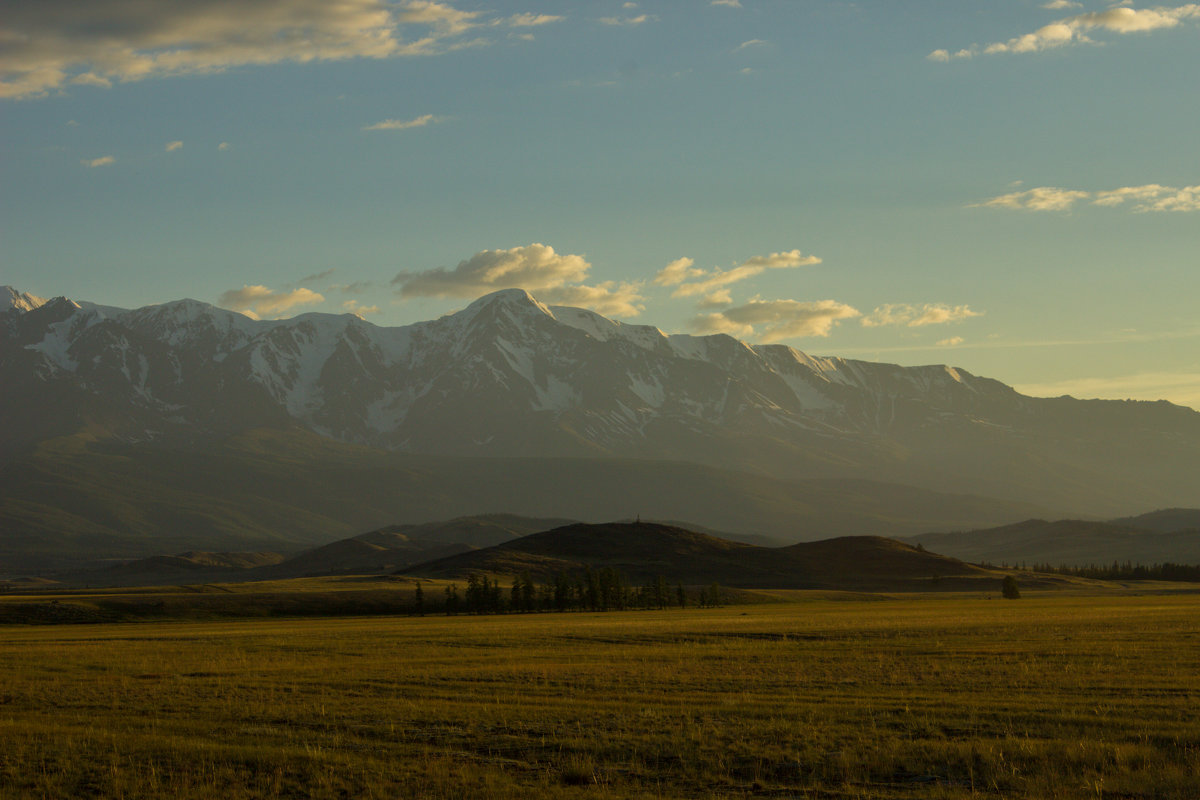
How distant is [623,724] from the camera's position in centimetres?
2748

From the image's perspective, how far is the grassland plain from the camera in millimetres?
21219

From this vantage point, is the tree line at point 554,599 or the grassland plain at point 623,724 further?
the tree line at point 554,599

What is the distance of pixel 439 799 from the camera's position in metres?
20.0

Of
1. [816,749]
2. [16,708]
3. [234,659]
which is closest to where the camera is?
[816,749]

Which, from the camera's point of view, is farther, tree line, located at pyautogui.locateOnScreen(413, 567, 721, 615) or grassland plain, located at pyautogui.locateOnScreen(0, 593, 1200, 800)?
tree line, located at pyautogui.locateOnScreen(413, 567, 721, 615)

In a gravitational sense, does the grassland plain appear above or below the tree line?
above

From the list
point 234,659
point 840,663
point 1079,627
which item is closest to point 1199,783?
point 840,663

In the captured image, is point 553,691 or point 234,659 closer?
point 553,691

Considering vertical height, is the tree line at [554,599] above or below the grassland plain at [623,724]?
below

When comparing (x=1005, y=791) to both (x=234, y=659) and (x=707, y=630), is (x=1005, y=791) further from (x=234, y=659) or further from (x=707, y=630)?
(x=707, y=630)

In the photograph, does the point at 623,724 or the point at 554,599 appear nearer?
the point at 623,724

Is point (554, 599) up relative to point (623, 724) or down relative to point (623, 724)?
down

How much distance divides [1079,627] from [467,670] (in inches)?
1467

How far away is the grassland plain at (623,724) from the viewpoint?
21219 mm
